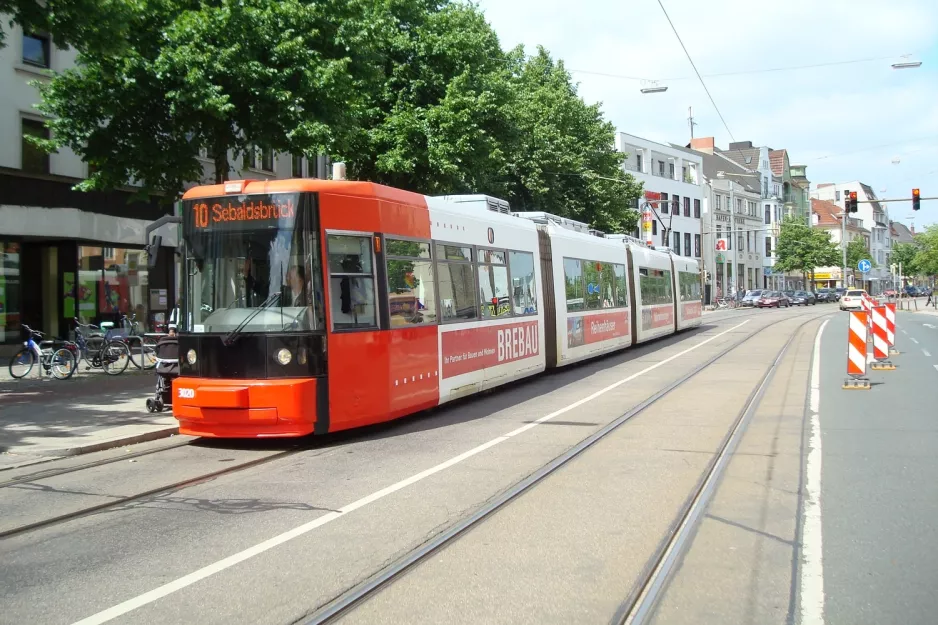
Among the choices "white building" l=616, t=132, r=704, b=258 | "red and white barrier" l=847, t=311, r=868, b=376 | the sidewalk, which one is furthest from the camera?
"white building" l=616, t=132, r=704, b=258

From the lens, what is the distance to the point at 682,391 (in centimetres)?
1345

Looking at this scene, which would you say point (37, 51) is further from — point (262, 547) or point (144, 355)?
point (262, 547)

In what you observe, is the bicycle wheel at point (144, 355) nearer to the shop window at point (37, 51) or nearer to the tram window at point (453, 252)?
the shop window at point (37, 51)

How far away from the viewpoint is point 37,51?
797 inches

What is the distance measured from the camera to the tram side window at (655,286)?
23781 mm

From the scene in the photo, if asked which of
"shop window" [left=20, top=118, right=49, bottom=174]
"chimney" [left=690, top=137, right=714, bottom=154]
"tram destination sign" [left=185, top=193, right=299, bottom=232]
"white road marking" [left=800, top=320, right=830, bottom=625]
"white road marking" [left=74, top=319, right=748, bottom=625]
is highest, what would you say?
"chimney" [left=690, top=137, right=714, bottom=154]

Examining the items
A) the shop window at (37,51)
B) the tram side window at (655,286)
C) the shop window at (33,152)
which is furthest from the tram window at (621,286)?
the shop window at (37,51)

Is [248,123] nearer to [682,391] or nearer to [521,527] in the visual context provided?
[682,391]

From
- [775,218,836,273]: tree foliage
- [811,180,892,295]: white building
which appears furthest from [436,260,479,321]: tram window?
[811,180,892,295]: white building

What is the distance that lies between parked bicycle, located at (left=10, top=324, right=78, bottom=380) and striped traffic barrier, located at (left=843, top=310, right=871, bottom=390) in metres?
14.5

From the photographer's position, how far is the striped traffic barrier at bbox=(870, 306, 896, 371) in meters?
16.4

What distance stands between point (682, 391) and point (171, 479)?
8614 mm

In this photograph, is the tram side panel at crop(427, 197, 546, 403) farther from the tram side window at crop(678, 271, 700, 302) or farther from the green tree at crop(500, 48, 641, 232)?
the green tree at crop(500, 48, 641, 232)

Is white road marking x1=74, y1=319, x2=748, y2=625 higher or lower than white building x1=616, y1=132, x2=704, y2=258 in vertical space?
lower
